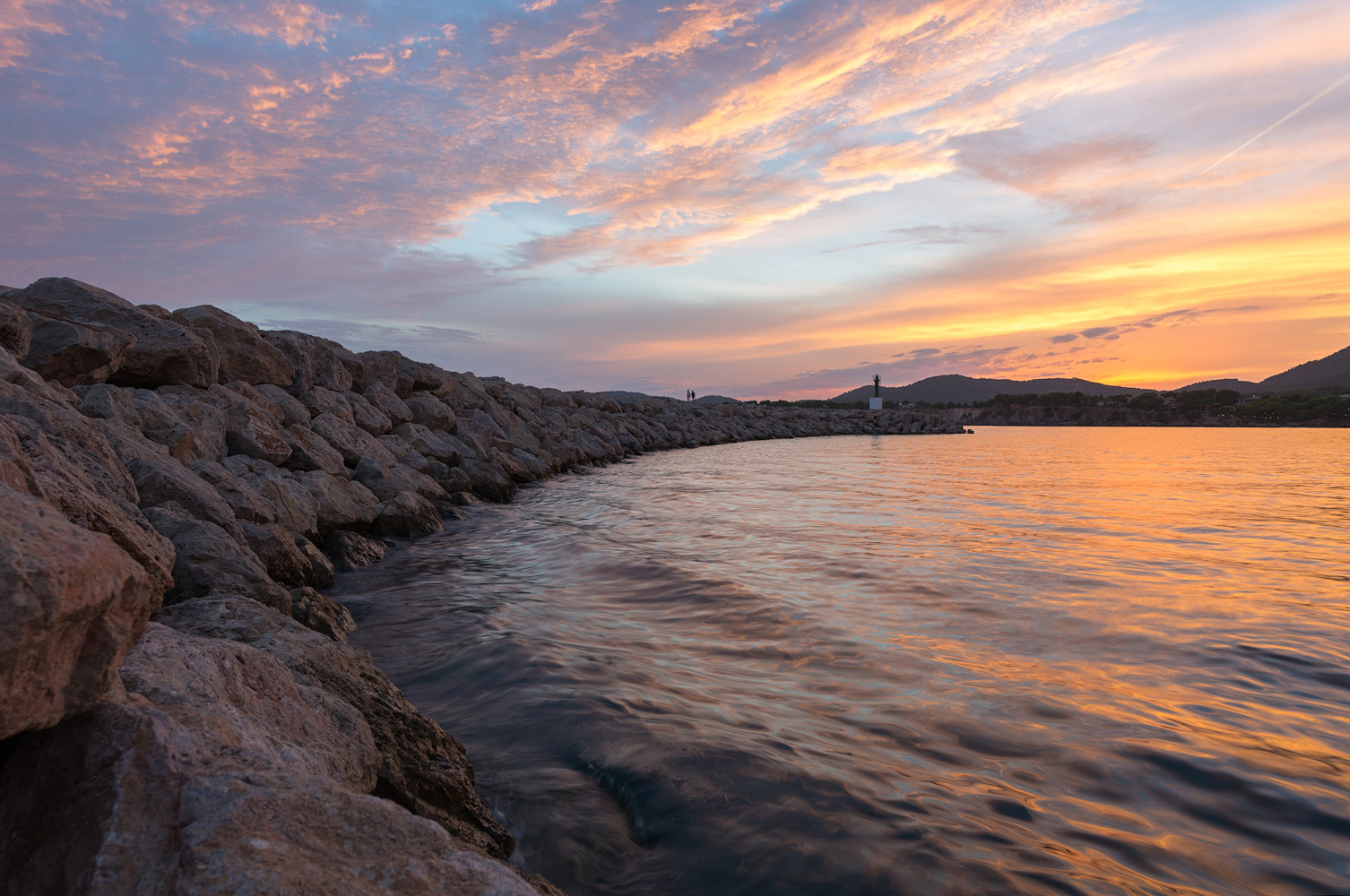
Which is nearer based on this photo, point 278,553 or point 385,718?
point 385,718

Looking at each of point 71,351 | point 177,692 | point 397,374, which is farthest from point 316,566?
point 397,374

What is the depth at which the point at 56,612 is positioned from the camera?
4.91 ft

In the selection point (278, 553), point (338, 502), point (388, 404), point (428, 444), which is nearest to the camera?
point (278, 553)

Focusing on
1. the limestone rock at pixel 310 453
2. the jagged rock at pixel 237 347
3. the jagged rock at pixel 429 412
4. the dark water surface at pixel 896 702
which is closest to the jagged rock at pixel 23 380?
the dark water surface at pixel 896 702

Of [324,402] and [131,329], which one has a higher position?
[131,329]

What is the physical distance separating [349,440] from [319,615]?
21.3 feet

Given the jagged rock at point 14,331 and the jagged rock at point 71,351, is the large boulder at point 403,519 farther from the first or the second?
the jagged rock at point 14,331

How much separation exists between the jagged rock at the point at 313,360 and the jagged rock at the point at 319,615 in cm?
750

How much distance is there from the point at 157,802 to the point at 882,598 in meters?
5.86

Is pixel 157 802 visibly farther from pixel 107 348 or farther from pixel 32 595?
pixel 107 348

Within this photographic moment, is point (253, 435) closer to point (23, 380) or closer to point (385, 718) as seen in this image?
point (23, 380)

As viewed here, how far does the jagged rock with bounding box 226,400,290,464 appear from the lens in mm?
7961

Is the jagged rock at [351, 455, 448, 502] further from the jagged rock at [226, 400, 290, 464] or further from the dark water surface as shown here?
the jagged rock at [226, 400, 290, 464]

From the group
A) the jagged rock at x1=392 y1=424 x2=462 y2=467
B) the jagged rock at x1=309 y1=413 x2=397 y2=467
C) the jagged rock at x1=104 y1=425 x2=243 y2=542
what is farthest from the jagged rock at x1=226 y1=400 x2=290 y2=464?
the jagged rock at x1=392 y1=424 x2=462 y2=467
